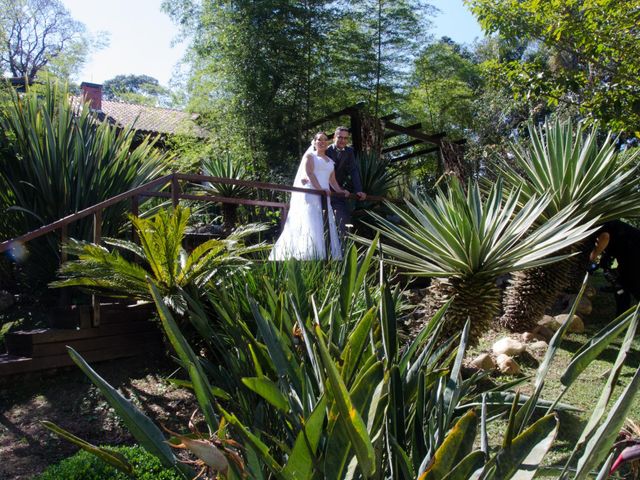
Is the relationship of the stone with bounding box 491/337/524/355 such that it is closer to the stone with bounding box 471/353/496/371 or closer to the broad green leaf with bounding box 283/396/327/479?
the stone with bounding box 471/353/496/371

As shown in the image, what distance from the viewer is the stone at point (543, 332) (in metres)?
6.34

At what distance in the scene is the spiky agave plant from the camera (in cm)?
Result: 402

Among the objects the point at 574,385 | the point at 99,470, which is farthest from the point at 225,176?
the point at 99,470

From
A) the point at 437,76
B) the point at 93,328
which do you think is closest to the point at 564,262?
the point at 93,328

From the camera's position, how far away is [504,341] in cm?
568

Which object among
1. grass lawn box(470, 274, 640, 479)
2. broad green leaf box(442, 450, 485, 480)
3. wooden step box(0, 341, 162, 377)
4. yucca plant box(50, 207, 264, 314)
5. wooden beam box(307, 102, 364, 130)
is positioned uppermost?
wooden beam box(307, 102, 364, 130)

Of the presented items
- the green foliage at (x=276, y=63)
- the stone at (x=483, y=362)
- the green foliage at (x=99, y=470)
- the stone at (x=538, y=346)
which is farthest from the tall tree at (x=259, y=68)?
the green foliage at (x=99, y=470)

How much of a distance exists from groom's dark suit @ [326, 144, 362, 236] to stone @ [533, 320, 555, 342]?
8.15ft

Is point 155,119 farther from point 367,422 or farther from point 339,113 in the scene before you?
point 367,422

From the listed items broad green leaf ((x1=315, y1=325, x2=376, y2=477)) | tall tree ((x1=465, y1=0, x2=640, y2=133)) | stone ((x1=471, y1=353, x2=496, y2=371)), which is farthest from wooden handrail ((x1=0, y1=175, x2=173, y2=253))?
tall tree ((x1=465, y1=0, x2=640, y2=133))

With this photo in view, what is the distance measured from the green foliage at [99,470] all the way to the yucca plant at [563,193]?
372cm

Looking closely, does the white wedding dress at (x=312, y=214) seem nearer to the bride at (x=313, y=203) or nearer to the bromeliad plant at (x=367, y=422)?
the bride at (x=313, y=203)

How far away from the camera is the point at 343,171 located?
805 centimetres

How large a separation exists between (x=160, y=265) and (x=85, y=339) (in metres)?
1.02
